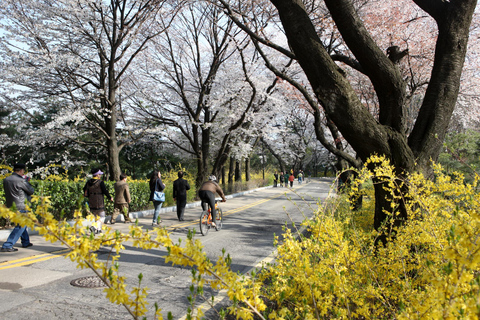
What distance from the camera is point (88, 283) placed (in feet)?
16.5

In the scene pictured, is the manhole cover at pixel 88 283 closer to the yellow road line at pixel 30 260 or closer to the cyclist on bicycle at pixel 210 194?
the yellow road line at pixel 30 260

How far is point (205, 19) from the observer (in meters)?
18.8

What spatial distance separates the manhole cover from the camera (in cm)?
492

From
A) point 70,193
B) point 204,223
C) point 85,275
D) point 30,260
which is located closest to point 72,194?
point 70,193

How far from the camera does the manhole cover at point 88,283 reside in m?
4.92

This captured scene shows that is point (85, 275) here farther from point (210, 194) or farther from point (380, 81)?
point (380, 81)

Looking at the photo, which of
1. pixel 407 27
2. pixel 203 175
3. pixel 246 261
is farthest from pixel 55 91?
pixel 407 27

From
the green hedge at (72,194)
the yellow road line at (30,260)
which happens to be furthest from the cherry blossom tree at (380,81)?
the yellow road line at (30,260)

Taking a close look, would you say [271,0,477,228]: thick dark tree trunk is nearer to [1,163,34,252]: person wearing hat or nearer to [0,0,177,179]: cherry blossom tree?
[1,163,34,252]: person wearing hat

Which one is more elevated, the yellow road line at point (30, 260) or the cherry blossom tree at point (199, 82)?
the cherry blossom tree at point (199, 82)

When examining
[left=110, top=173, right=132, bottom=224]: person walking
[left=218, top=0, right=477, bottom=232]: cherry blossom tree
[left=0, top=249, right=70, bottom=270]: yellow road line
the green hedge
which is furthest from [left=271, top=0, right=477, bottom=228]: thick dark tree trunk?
[left=110, top=173, right=132, bottom=224]: person walking

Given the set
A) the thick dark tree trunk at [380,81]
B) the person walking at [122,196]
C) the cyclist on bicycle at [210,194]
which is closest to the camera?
the thick dark tree trunk at [380,81]

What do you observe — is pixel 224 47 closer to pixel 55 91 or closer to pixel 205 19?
pixel 205 19

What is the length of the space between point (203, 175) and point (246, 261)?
13162 millimetres
